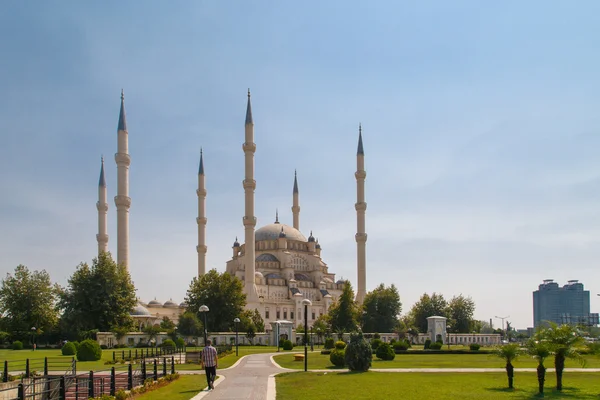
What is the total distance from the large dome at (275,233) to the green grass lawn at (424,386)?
7428cm

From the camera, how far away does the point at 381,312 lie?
6631cm

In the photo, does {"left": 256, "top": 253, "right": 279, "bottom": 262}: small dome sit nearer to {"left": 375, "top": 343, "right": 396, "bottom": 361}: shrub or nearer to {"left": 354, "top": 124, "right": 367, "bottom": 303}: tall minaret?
{"left": 354, "top": 124, "right": 367, "bottom": 303}: tall minaret

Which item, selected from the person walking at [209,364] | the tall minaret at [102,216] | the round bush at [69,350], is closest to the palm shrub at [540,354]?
the person walking at [209,364]

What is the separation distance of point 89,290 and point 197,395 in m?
37.1

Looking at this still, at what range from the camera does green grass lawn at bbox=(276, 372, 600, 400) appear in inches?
600

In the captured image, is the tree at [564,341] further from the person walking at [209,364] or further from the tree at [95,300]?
the tree at [95,300]

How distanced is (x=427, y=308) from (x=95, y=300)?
38512 millimetres

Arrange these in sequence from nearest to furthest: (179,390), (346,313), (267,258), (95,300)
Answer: (179,390)
(95,300)
(346,313)
(267,258)

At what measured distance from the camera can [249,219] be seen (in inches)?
2677

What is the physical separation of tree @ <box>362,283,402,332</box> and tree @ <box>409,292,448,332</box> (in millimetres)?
5461

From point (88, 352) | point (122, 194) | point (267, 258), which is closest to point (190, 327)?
point (122, 194)

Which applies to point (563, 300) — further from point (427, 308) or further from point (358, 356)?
point (358, 356)

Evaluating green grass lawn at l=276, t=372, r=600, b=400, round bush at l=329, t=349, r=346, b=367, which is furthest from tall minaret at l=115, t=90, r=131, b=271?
green grass lawn at l=276, t=372, r=600, b=400

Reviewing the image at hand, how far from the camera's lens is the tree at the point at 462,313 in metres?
71.9
